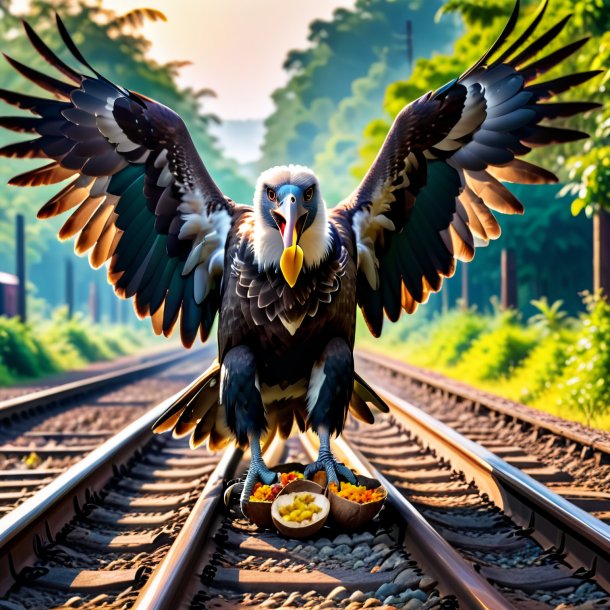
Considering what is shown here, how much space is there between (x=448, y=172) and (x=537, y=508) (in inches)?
71.9

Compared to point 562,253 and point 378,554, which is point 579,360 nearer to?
point 378,554

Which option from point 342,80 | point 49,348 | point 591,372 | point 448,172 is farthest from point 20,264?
point 342,80

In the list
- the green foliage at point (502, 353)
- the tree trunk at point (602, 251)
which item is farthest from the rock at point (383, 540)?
the green foliage at point (502, 353)

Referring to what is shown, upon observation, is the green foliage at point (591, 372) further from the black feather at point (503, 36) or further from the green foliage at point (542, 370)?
Result: the black feather at point (503, 36)

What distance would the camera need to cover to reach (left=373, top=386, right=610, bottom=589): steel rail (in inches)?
129

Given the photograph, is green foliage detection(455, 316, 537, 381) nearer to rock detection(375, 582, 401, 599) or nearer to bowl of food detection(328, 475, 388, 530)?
bowl of food detection(328, 475, 388, 530)

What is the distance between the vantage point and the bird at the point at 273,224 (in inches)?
152

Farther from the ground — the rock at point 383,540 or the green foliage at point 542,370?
the green foliage at point 542,370

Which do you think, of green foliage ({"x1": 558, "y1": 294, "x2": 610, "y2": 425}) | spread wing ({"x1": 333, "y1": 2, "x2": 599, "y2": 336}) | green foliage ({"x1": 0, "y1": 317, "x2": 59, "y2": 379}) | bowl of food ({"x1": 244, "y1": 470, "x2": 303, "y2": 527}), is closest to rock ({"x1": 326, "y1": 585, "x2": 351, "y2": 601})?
bowl of food ({"x1": 244, "y1": 470, "x2": 303, "y2": 527})

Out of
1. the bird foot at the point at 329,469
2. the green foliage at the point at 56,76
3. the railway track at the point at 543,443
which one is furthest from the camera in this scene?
the green foliage at the point at 56,76

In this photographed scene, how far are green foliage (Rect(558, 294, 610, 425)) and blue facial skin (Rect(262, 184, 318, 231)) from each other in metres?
4.75

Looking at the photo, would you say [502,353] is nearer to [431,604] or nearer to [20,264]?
[431,604]

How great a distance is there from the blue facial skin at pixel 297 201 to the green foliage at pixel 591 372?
15.6 feet

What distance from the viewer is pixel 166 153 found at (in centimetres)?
424
